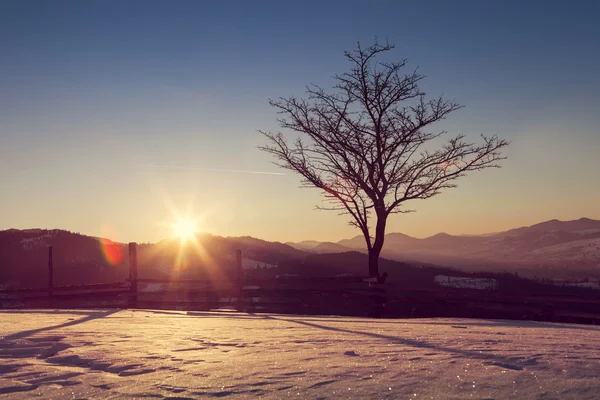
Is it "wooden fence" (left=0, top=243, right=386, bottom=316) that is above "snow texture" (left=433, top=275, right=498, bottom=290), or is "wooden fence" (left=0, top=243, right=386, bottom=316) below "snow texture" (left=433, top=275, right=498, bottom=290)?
above

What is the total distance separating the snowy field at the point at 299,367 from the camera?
335 centimetres

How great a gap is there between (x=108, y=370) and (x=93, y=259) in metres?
30.4

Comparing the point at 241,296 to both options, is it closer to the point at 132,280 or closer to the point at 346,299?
the point at 346,299

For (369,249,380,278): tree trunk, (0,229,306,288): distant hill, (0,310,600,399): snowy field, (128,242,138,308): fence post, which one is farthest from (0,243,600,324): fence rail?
(0,229,306,288): distant hill

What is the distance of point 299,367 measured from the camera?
409 centimetres

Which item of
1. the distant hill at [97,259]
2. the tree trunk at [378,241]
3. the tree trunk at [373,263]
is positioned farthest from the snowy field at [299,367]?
the distant hill at [97,259]

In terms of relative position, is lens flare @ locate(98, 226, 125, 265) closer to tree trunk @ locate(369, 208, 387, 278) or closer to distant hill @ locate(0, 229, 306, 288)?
distant hill @ locate(0, 229, 306, 288)

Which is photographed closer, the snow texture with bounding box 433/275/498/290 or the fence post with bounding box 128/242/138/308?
the fence post with bounding box 128/242/138/308

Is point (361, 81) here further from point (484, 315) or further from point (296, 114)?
point (484, 315)

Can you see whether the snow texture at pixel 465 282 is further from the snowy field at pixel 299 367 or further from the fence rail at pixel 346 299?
the snowy field at pixel 299 367

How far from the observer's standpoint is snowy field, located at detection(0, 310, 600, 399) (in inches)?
132

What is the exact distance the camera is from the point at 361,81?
15.0 metres

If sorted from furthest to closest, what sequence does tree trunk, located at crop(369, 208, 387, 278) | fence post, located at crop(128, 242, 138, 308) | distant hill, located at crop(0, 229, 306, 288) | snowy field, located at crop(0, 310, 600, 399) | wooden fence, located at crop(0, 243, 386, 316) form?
distant hill, located at crop(0, 229, 306, 288)
fence post, located at crop(128, 242, 138, 308)
tree trunk, located at crop(369, 208, 387, 278)
wooden fence, located at crop(0, 243, 386, 316)
snowy field, located at crop(0, 310, 600, 399)

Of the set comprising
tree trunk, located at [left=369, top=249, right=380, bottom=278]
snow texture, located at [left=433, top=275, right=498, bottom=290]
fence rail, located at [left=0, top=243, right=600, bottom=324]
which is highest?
tree trunk, located at [left=369, top=249, right=380, bottom=278]
